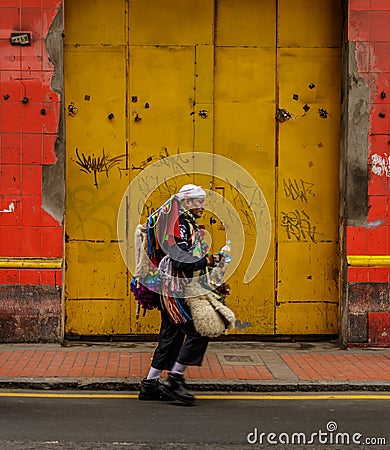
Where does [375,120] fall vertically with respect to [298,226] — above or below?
→ above

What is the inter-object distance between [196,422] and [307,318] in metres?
3.63

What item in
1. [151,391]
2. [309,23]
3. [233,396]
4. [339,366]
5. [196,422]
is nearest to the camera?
[196,422]

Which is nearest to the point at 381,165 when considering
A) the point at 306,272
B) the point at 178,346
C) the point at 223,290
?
the point at 306,272

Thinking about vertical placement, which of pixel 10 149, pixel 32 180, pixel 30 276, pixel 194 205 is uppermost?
pixel 10 149

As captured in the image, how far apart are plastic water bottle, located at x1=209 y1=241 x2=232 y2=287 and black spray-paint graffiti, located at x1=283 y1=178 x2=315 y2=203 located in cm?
286

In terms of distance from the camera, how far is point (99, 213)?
9766mm

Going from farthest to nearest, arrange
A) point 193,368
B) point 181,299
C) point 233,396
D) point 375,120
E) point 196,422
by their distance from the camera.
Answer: point 375,120
point 193,368
point 233,396
point 181,299
point 196,422

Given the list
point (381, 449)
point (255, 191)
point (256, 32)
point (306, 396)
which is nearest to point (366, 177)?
point (255, 191)

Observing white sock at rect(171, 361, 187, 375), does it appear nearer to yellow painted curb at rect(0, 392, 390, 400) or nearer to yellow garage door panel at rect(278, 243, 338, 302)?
yellow painted curb at rect(0, 392, 390, 400)

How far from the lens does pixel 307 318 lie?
9.90 m

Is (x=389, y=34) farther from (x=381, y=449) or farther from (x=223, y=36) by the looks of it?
(x=381, y=449)

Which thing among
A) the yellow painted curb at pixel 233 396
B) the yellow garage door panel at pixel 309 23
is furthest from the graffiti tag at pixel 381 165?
the yellow painted curb at pixel 233 396

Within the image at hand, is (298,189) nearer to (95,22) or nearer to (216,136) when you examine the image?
(216,136)

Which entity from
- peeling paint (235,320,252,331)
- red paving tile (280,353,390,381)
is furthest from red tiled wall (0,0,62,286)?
red paving tile (280,353,390,381)
